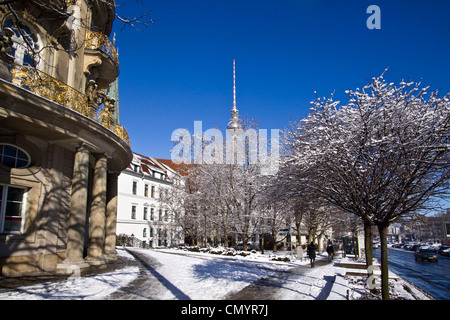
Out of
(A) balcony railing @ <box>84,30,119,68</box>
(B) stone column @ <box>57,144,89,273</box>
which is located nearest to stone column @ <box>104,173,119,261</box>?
(B) stone column @ <box>57,144,89,273</box>

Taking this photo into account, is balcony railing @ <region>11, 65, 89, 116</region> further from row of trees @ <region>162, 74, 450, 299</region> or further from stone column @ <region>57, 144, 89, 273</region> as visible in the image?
row of trees @ <region>162, 74, 450, 299</region>

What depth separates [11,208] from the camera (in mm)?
11445

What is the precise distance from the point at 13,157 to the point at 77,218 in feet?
10.4

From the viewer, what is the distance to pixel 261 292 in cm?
1052

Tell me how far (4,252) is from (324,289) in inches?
437

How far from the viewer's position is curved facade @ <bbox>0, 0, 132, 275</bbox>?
1075cm

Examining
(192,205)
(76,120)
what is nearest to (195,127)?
(192,205)

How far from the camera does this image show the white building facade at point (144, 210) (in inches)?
1836

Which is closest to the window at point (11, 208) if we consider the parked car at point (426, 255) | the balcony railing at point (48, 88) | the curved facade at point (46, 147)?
the curved facade at point (46, 147)

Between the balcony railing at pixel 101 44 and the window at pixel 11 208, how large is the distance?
302 inches

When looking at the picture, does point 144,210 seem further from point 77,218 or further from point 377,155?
point 377,155

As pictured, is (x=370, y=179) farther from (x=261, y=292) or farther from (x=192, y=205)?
(x=192, y=205)

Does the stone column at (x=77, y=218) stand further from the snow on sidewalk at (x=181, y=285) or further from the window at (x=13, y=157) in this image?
the window at (x=13, y=157)

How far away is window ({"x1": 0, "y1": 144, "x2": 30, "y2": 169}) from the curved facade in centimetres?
3
